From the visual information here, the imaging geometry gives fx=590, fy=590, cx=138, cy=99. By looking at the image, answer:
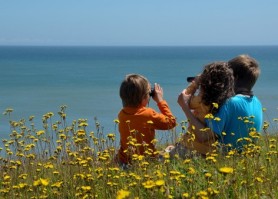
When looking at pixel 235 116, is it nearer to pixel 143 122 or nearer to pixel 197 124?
pixel 197 124

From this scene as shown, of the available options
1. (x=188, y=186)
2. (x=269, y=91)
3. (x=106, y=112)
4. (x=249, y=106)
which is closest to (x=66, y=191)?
(x=188, y=186)

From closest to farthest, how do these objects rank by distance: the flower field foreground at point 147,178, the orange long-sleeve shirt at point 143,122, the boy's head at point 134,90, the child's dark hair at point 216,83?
the flower field foreground at point 147,178, the child's dark hair at point 216,83, the boy's head at point 134,90, the orange long-sleeve shirt at point 143,122

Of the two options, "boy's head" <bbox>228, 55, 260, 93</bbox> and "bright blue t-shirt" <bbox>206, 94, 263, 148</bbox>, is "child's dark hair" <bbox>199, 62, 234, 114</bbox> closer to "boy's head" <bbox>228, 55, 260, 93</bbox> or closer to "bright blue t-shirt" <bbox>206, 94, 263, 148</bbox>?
"bright blue t-shirt" <bbox>206, 94, 263, 148</bbox>

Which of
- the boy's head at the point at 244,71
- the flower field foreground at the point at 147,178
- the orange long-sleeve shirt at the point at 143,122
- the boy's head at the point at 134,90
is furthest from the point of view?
the orange long-sleeve shirt at the point at 143,122

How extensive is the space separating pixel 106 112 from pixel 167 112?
17522 mm

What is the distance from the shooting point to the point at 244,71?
6.00 meters

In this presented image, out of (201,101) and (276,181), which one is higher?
(201,101)

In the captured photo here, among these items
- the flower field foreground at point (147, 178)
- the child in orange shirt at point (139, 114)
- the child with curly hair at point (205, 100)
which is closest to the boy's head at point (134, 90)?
the child in orange shirt at point (139, 114)

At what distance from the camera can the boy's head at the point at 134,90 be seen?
246 inches

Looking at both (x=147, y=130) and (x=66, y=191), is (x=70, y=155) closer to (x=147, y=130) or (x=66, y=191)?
(x=66, y=191)

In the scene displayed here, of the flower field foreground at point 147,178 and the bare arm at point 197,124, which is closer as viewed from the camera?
the flower field foreground at point 147,178

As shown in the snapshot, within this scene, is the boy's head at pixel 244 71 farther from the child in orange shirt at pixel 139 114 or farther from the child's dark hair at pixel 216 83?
the child in orange shirt at pixel 139 114

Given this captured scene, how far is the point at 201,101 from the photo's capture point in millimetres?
5926

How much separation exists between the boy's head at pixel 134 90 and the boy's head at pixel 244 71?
37.1 inches
